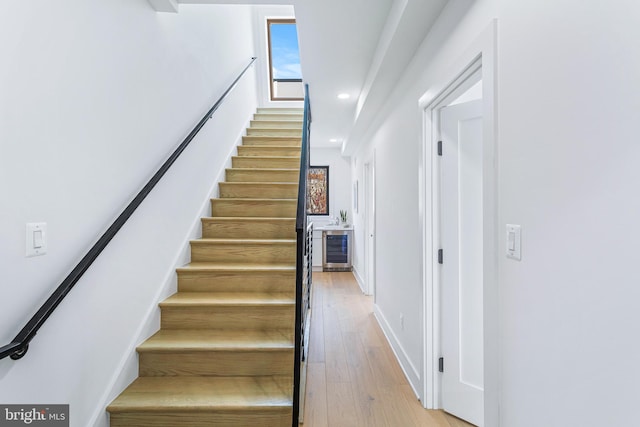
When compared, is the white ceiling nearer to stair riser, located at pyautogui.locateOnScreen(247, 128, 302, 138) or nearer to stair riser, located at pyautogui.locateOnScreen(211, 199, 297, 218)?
stair riser, located at pyautogui.locateOnScreen(247, 128, 302, 138)

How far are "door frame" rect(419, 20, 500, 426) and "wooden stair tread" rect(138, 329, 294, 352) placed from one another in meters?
0.93

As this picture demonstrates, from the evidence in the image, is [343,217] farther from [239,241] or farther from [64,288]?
[64,288]

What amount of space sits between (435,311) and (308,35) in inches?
86.2

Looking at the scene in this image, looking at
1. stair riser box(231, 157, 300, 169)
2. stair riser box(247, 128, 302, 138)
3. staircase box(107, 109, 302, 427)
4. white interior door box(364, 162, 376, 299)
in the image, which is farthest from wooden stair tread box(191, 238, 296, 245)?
stair riser box(247, 128, 302, 138)

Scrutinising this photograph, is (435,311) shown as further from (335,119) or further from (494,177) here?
(335,119)

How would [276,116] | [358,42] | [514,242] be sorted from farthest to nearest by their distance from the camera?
[276,116], [358,42], [514,242]

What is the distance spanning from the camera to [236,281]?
2477 mm

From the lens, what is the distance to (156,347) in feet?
6.35

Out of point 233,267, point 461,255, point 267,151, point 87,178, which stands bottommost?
point 233,267

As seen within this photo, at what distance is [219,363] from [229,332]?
234 mm

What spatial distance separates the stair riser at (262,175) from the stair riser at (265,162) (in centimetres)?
30

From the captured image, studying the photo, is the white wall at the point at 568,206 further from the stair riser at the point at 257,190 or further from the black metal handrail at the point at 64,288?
the stair riser at the point at 257,190

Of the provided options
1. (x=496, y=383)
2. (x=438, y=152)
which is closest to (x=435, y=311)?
(x=496, y=383)

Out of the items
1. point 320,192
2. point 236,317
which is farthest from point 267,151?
point 320,192
